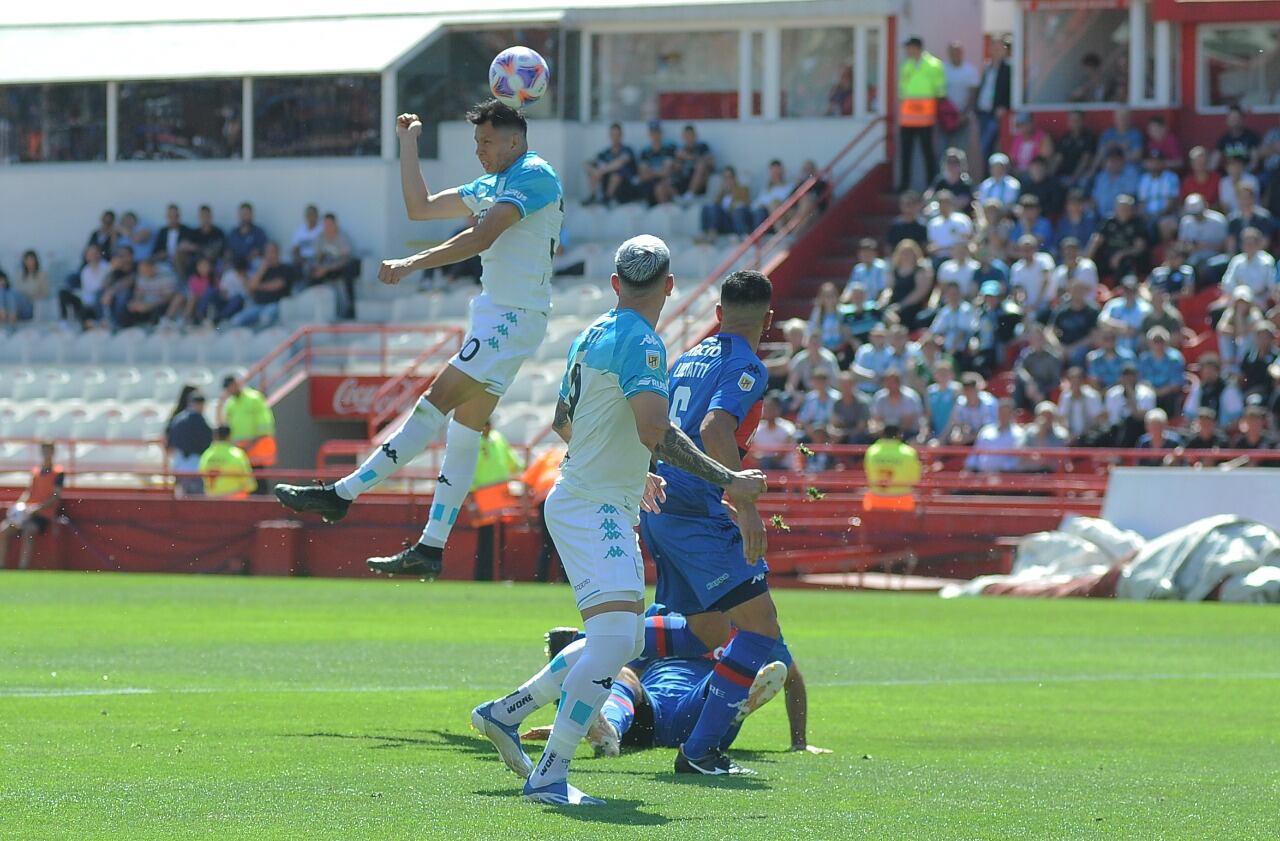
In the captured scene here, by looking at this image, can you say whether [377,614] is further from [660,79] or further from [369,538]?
[660,79]

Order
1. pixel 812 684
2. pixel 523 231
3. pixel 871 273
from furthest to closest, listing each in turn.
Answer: pixel 871 273, pixel 812 684, pixel 523 231

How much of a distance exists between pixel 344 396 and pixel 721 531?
21.8 m

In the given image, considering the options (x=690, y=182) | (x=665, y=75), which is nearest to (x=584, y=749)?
(x=690, y=182)

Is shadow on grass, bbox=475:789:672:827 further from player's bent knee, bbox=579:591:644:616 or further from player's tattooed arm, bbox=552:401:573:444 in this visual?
player's tattooed arm, bbox=552:401:573:444

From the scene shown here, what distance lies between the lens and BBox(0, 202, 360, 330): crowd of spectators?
1268 inches

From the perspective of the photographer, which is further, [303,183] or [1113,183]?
[303,183]

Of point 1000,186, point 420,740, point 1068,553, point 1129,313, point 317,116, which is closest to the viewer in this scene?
point 420,740

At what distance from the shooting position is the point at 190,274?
108 feet

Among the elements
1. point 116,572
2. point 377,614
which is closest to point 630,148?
point 116,572

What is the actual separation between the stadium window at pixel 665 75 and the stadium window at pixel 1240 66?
677cm

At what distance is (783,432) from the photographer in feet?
78.8

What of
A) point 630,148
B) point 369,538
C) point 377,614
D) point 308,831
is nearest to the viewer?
point 308,831

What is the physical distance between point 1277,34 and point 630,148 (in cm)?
890

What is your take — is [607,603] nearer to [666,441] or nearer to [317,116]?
[666,441]
